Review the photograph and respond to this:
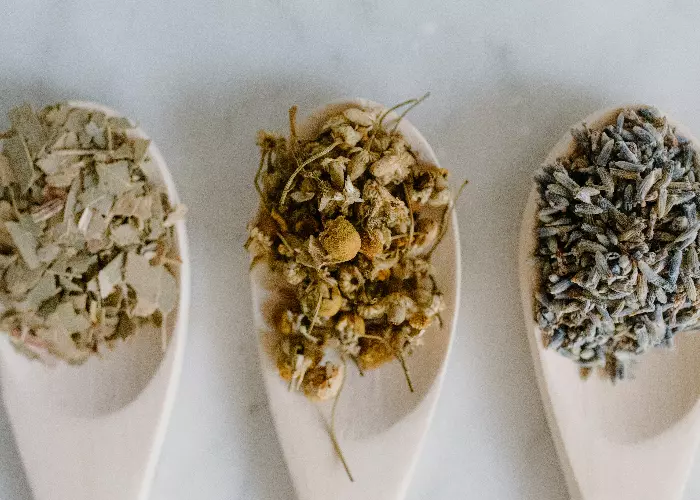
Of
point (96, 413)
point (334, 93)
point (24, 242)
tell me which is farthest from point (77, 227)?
point (334, 93)

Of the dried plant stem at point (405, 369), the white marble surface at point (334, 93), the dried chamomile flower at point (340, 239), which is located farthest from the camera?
the white marble surface at point (334, 93)

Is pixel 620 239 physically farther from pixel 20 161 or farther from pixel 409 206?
pixel 20 161

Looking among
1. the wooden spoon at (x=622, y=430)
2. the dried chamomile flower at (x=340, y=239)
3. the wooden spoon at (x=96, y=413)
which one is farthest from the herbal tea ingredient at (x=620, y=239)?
the wooden spoon at (x=96, y=413)

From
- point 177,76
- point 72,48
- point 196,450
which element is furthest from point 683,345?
point 72,48

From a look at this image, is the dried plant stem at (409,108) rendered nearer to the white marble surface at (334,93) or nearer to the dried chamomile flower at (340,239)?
the white marble surface at (334,93)

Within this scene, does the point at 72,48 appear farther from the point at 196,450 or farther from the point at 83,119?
the point at 196,450

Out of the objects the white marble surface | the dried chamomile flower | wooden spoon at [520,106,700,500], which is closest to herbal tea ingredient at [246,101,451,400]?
the dried chamomile flower
